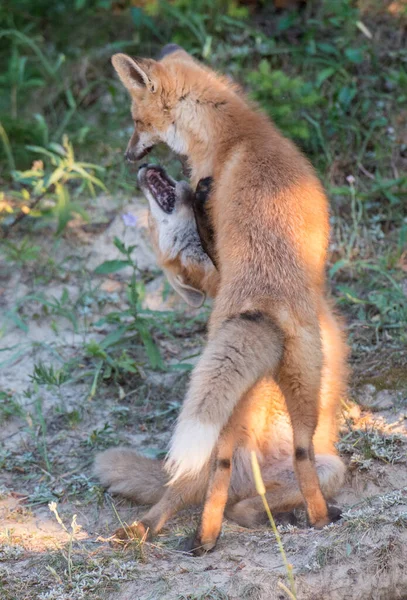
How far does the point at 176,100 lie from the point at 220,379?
1.84 metres

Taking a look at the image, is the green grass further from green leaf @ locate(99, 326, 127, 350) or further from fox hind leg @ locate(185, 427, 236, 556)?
fox hind leg @ locate(185, 427, 236, 556)

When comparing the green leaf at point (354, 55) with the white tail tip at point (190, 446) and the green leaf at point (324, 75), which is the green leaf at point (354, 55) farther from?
the white tail tip at point (190, 446)

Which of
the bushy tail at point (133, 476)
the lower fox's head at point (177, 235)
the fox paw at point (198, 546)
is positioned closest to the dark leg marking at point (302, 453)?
the fox paw at point (198, 546)

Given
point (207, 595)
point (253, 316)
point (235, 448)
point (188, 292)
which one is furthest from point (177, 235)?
point (207, 595)

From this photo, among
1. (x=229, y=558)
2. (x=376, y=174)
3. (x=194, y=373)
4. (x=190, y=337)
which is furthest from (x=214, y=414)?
(x=376, y=174)

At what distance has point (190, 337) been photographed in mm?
5910

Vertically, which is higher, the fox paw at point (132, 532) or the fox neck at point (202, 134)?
the fox neck at point (202, 134)

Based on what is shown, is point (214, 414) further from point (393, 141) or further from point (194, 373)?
point (393, 141)

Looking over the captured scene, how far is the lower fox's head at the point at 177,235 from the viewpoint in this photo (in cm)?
484

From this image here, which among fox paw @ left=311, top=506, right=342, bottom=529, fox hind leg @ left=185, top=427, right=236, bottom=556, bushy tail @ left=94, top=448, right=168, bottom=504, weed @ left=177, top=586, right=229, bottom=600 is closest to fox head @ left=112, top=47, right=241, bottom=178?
fox hind leg @ left=185, top=427, right=236, bottom=556

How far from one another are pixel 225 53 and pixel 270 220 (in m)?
3.94

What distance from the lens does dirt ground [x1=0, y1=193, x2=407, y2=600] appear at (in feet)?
11.6

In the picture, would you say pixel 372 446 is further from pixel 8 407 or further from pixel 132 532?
pixel 8 407

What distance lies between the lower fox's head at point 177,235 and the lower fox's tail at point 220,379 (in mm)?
1193
